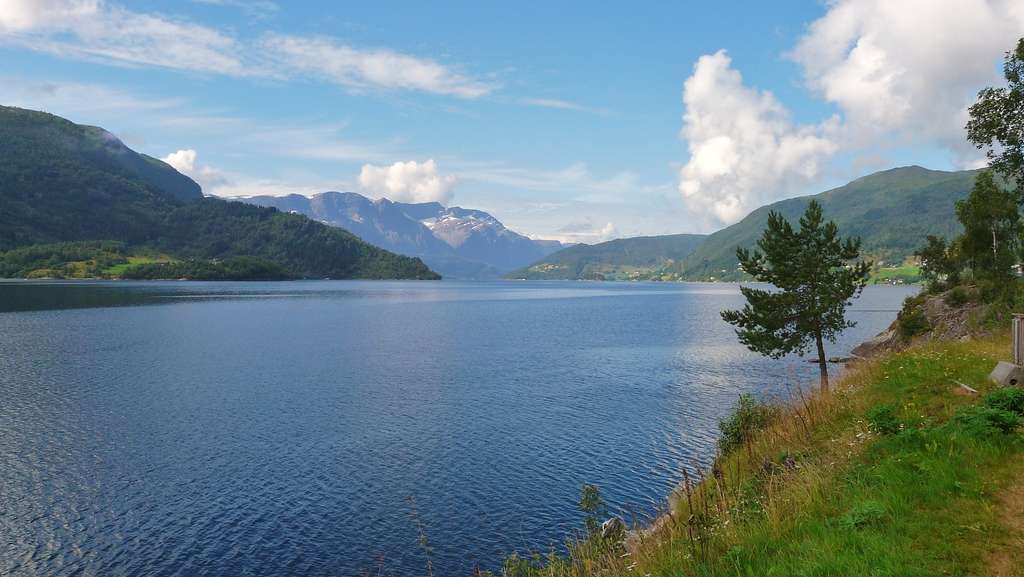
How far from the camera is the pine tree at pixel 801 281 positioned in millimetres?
45719

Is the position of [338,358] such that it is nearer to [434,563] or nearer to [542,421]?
[542,421]

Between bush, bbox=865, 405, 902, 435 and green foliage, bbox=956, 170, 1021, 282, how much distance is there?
68.0 m

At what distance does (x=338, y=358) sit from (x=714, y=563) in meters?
85.9

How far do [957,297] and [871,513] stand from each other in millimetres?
84653

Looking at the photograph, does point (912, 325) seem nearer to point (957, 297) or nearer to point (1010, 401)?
point (957, 297)

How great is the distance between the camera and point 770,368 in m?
81.5

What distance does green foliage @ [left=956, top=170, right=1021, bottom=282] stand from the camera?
72062 millimetres

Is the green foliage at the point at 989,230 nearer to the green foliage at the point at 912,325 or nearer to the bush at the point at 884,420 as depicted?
the green foliage at the point at 912,325

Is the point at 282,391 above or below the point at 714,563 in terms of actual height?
below

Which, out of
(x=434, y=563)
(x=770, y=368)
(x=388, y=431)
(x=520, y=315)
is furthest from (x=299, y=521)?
(x=520, y=315)

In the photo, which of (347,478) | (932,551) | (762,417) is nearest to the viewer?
(932,551)

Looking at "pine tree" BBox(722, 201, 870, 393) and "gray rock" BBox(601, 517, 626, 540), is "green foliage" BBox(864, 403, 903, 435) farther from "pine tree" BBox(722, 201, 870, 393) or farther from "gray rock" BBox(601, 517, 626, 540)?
"pine tree" BBox(722, 201, 870, 393)

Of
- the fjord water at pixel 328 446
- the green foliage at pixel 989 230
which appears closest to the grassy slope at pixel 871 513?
the fjord water at pixel 328 446

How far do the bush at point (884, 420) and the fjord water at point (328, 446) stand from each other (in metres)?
17.8
